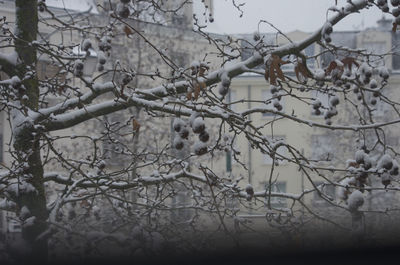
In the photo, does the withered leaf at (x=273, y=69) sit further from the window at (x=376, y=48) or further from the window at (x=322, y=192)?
the window at (x=376, y=48)

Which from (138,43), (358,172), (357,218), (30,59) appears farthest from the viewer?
(138,43)

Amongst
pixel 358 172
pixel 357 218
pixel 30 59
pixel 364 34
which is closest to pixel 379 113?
pixel 364 34

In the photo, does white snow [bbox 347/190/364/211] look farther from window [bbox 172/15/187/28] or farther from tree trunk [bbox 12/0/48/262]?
window [bbox 172/15/187/28]

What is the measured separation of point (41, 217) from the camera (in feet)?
2.40

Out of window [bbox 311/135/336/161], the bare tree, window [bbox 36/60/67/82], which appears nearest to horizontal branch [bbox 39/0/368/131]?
A: the bare tree

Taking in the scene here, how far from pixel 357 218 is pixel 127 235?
32 centimetres

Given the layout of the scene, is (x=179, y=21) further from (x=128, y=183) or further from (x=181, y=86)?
(x=128, y=183)

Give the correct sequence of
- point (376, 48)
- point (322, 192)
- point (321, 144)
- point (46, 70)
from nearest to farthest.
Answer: point (322, 192), point (376, 48), point (46, 70), point (321, 144)

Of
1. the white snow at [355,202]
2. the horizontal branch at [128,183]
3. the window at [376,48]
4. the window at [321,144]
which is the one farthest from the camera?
the window at [321,144]

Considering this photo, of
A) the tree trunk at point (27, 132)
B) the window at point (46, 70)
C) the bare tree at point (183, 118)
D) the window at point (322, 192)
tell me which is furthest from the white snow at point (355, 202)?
the window at point (46, 70)

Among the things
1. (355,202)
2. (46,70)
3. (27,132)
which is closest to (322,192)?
(355,202)

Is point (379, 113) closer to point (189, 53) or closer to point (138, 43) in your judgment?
point (189, 53)

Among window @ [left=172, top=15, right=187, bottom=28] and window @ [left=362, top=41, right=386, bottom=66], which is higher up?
window @ [left=172, top=15, right=187, bottom=28]

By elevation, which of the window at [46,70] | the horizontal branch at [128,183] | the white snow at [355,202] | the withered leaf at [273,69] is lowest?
the white snow at [355,202]
